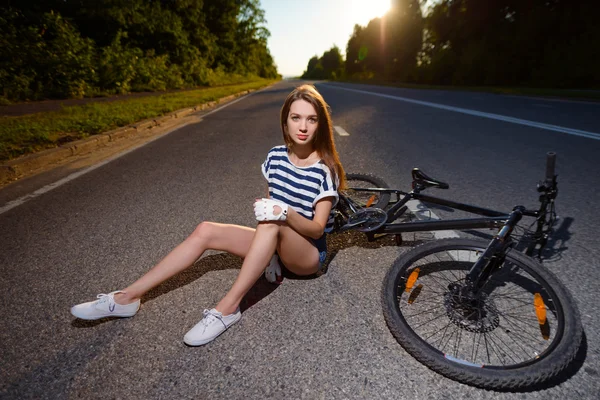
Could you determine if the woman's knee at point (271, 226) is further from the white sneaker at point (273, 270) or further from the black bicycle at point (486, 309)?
the black bicycle at point (486, 309)

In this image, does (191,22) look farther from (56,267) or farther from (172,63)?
(56,267)

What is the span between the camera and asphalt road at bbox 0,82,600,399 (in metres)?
1.54

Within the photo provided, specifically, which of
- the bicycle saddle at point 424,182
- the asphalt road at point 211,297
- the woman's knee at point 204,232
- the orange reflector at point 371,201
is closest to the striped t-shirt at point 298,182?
the woman's knee at point 204,232

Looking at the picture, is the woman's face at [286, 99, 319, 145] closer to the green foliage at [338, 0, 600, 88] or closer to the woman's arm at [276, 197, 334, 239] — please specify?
the woman's arm at [276, 197, 334, 239]

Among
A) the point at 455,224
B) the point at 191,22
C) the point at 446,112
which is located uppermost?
the point at 191,22

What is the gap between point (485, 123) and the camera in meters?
7.82

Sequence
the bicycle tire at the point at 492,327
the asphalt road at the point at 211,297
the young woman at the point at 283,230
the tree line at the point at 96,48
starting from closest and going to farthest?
the bicycle tire at the point at 492,327
the asphalt road at the point at 211,297
the young woman at the point at 283,230
the tree line at the point at 96,48

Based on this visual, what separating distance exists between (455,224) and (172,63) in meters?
27.3

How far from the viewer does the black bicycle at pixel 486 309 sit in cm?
145

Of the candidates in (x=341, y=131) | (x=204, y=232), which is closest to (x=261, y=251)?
(x=204, y=232)

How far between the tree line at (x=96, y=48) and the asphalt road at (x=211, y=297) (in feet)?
34.8

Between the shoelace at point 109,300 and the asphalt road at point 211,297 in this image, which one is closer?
the asphalt road at point 211,297

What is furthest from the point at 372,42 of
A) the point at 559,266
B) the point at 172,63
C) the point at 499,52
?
the point at 559,266

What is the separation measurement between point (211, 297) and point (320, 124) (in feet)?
4.25
